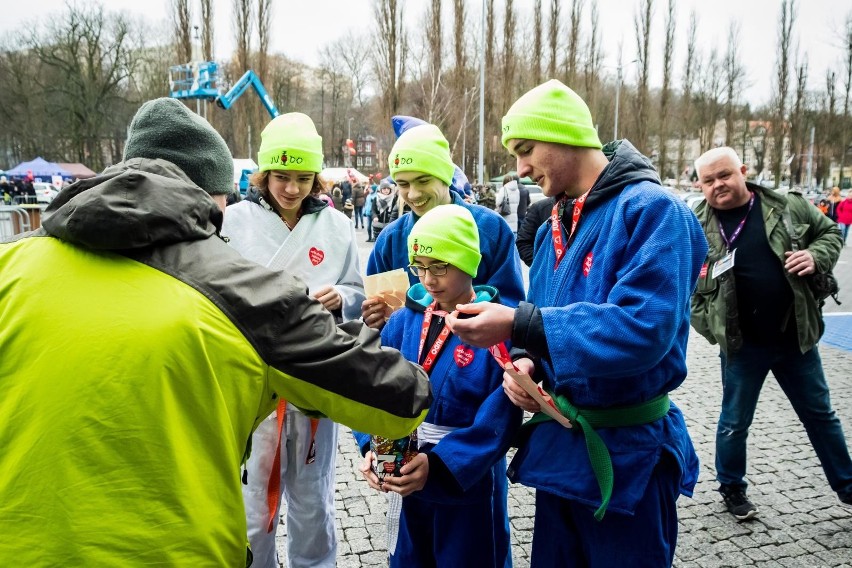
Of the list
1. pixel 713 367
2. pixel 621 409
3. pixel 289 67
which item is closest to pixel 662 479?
pixel 621 409

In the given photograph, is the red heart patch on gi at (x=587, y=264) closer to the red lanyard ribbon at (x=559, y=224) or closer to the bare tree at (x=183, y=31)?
the red lanyard ribbon at (x=559, y=224)

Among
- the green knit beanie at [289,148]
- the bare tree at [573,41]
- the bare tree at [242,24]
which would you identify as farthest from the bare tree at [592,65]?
the green knit beanie at [289,148]

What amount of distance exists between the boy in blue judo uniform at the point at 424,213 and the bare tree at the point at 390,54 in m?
30.6

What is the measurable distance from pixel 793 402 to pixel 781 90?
136 feet

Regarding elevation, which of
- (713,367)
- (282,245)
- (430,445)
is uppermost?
(282,245)

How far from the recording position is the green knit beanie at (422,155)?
10.2 ft

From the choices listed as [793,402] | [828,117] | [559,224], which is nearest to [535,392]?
[559,224]

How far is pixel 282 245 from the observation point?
295cm

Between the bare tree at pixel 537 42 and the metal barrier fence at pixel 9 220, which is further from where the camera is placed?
the bare tree at pixel 537 42

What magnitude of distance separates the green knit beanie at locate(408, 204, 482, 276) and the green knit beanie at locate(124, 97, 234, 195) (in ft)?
2.51

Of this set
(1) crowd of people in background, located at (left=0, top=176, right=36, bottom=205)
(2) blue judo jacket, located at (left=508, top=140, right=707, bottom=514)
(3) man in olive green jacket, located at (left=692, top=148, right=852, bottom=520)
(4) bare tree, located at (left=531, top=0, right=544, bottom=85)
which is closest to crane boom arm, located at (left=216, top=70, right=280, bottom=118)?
(1) crowd of people in background, located at (left=0, top=176, right=36, bottom=205)

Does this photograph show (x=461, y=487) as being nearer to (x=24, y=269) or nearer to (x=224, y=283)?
(x=224, y=283)

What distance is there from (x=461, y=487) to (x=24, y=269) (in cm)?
160

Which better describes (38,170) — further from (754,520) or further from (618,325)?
(618,325)
